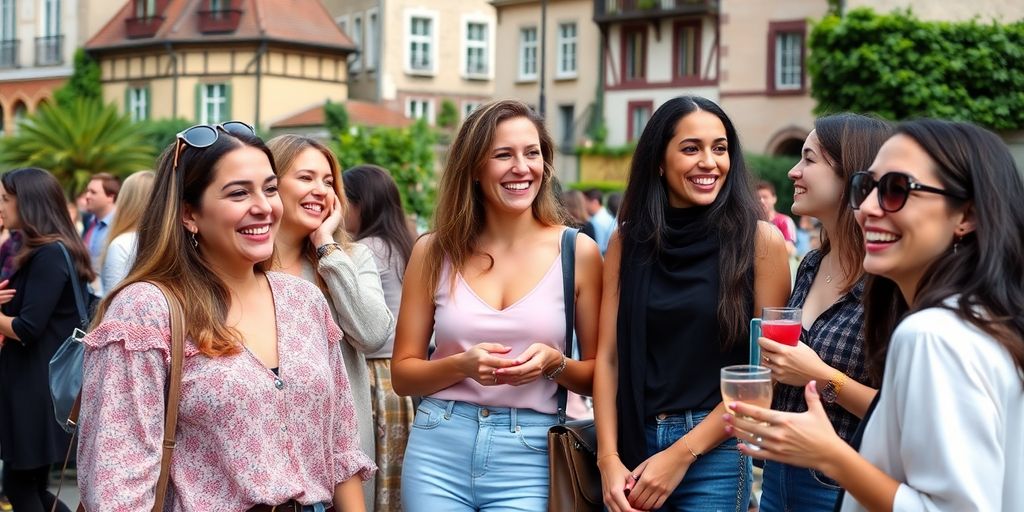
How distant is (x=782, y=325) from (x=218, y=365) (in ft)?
5.18

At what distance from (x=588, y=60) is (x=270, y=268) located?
128 feet

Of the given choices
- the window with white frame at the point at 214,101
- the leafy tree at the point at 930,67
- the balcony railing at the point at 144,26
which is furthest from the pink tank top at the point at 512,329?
the balcony railing at the point at 144,26

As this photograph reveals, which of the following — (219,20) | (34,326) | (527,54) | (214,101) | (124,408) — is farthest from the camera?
(214,101)

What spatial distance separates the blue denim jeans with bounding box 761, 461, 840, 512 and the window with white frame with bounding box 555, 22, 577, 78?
39167mm

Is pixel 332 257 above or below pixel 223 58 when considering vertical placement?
below

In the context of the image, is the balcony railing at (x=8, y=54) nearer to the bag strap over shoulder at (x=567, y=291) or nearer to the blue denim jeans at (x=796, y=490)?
the bag strap over shoulder at (x=567, y=291)

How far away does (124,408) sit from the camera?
319cm

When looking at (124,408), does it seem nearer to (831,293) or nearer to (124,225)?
(831,293)

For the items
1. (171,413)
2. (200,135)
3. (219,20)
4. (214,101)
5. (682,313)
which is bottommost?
(171,413)

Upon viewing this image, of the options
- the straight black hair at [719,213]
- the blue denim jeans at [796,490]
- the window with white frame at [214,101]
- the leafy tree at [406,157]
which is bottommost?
the blue denim jeans at [796,490]

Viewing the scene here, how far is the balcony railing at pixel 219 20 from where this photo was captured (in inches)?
1801

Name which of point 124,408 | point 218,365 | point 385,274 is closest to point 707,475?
point 218,365

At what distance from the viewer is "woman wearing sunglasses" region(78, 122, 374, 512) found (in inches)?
125

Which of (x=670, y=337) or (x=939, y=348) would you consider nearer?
(x=939, y=348)
